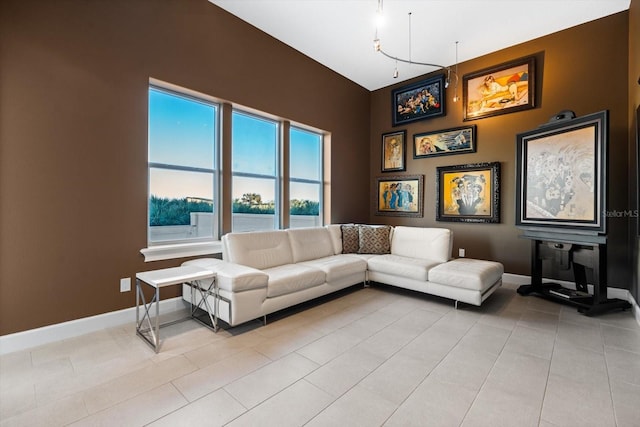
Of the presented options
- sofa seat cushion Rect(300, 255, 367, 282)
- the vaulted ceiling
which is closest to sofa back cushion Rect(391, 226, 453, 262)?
sofa seat cushion Rect(300, 255, 367, 282)

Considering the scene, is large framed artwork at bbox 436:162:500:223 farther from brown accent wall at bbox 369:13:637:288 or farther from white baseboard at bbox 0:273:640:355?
white baseboard at bbox 0:273:640:355

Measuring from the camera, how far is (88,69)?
254 centimetres

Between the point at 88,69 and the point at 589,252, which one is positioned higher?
the point at 88,69

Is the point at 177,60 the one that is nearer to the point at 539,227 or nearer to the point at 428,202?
the point at 428,202

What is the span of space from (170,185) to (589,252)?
4.63m

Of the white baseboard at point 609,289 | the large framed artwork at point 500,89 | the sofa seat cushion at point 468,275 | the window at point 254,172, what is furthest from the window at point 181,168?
the white baseboard at point 609,289

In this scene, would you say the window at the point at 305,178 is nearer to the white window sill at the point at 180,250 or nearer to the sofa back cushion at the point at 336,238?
the sofa back cushion at the point at 336,238

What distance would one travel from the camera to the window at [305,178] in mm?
4605

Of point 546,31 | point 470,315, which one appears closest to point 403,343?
point 470,315

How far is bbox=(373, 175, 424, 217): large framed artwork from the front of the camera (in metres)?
5.15

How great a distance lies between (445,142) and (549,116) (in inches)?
54.0

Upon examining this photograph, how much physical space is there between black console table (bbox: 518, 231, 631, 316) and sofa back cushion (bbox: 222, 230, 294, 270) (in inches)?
120

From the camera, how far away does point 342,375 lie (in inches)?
76.3

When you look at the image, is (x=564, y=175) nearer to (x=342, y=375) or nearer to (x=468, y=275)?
(x=468, y=275)
